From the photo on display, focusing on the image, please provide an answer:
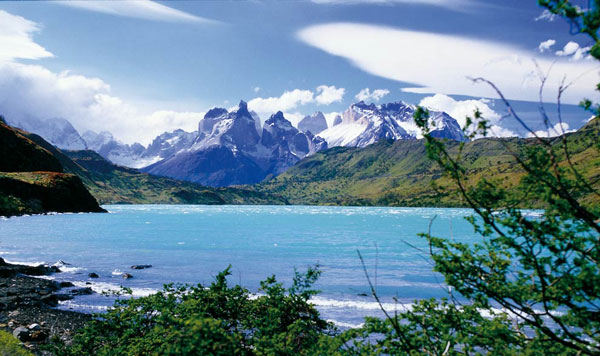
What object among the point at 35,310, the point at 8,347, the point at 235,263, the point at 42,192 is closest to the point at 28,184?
the point at 42,192

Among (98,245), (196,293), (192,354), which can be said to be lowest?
(98,245)

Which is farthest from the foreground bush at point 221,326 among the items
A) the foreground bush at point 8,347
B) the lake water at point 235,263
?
the lake water at point 235,263

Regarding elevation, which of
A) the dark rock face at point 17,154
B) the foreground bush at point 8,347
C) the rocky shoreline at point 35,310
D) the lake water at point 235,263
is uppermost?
the dark rock face at point 17,154

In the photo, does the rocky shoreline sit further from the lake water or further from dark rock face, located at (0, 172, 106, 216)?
dark rock face, located at (0, 172, 106, 216)

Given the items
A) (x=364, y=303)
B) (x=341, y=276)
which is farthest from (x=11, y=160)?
(x=364, y=303)

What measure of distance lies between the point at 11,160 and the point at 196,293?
686 ft

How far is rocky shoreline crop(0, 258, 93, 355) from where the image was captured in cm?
2589

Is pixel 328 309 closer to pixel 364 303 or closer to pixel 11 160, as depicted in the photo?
pixel 364 303

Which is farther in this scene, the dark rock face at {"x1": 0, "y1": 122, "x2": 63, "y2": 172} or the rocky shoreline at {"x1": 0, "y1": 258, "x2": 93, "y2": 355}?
the dark rock face at {"x1": 0, "y1": 122, "x2": 63, "y2": 172}

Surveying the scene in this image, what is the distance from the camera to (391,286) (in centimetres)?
5100

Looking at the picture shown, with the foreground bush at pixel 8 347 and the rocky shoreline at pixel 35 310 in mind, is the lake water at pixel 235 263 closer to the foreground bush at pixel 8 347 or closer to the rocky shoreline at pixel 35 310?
the rocky shoreline at pixel 35 310

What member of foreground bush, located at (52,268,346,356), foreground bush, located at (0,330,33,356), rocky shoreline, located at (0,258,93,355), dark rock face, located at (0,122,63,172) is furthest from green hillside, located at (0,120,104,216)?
foreground bush, located at (52,268,346,356)

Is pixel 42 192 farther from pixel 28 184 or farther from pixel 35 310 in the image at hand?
pixel 35 310

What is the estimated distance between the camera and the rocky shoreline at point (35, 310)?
2589cm
